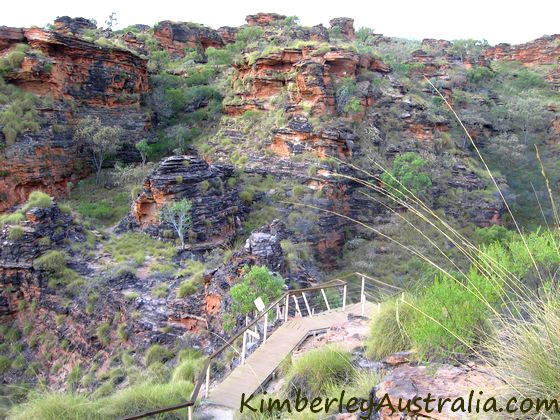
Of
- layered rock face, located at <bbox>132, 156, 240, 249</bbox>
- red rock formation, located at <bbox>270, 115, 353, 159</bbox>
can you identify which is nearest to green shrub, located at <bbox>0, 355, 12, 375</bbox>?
layered rock face, located at <bbox>132, 156, 240, 249</bbox>

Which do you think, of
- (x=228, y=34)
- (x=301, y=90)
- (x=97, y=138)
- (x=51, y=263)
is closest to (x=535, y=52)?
(x=228, y=34)

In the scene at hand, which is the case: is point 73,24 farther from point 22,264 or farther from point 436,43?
point 436,43

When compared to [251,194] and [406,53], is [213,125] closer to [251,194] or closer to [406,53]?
[251,194]

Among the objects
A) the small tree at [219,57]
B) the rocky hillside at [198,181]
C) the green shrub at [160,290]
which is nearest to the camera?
the rocky hillside at [198,181]

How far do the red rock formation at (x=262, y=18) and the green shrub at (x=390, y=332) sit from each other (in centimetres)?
4481

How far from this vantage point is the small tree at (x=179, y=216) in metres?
A: 15.0

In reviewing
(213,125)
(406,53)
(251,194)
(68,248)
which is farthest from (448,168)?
(406,53)

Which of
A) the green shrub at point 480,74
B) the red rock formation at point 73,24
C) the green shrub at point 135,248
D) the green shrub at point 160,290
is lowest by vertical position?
the green shrub at point 160,290

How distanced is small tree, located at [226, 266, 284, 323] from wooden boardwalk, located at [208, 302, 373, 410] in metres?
2.22

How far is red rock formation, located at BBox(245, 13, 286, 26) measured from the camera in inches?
1752

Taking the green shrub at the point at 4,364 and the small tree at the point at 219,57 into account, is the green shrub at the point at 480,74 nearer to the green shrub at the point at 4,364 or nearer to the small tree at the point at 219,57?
the small tree at the point at 219,57

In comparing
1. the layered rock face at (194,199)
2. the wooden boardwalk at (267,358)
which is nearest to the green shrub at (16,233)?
the layered rock face at (194,199)

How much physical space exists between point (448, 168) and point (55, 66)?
2004 centimetres

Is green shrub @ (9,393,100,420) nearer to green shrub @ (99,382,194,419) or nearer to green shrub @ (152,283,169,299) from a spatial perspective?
green shrub @ (99,382,194,419)
